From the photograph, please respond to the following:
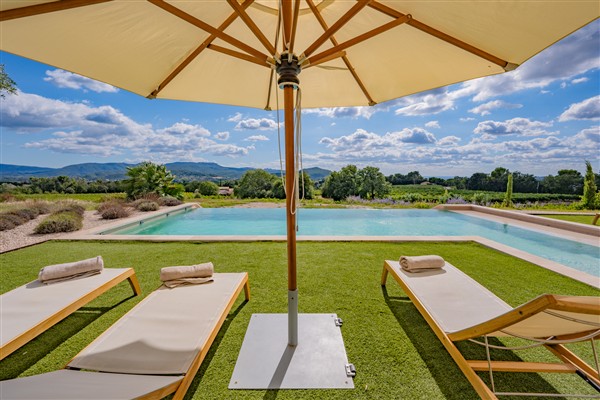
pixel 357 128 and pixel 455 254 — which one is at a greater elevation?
pixel 357 128

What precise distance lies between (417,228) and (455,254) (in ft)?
14.9

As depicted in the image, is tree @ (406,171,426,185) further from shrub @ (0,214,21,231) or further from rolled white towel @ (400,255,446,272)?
shrub @ (0,214,21,231)

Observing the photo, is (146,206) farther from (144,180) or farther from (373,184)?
(373,184)

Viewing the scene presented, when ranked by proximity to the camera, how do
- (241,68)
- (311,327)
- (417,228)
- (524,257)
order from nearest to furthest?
(311,327) < (241,68) < (524,257) < (417,228)

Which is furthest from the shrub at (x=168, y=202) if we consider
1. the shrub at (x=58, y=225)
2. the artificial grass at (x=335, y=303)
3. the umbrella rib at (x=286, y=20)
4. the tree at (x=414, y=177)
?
the tree at (x=414, y=177)

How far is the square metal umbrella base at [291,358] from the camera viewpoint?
181 cm

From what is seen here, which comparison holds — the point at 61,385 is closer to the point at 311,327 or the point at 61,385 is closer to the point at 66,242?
the point at 311,327

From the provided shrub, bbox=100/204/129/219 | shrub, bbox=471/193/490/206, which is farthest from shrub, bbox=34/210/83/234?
shrub, bbox=471/193/490/206

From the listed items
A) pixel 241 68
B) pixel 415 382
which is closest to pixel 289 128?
pixel 241 68

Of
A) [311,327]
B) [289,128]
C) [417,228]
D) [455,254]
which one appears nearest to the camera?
[289,128]

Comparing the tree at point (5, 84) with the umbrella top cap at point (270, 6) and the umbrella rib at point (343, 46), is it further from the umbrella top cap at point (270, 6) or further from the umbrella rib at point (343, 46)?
the umbrella rib at point (343, 46)

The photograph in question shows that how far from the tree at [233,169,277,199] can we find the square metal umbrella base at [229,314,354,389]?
51.9ft

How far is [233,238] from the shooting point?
5.30 metres

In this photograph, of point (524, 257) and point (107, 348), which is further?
point (524, 257)
